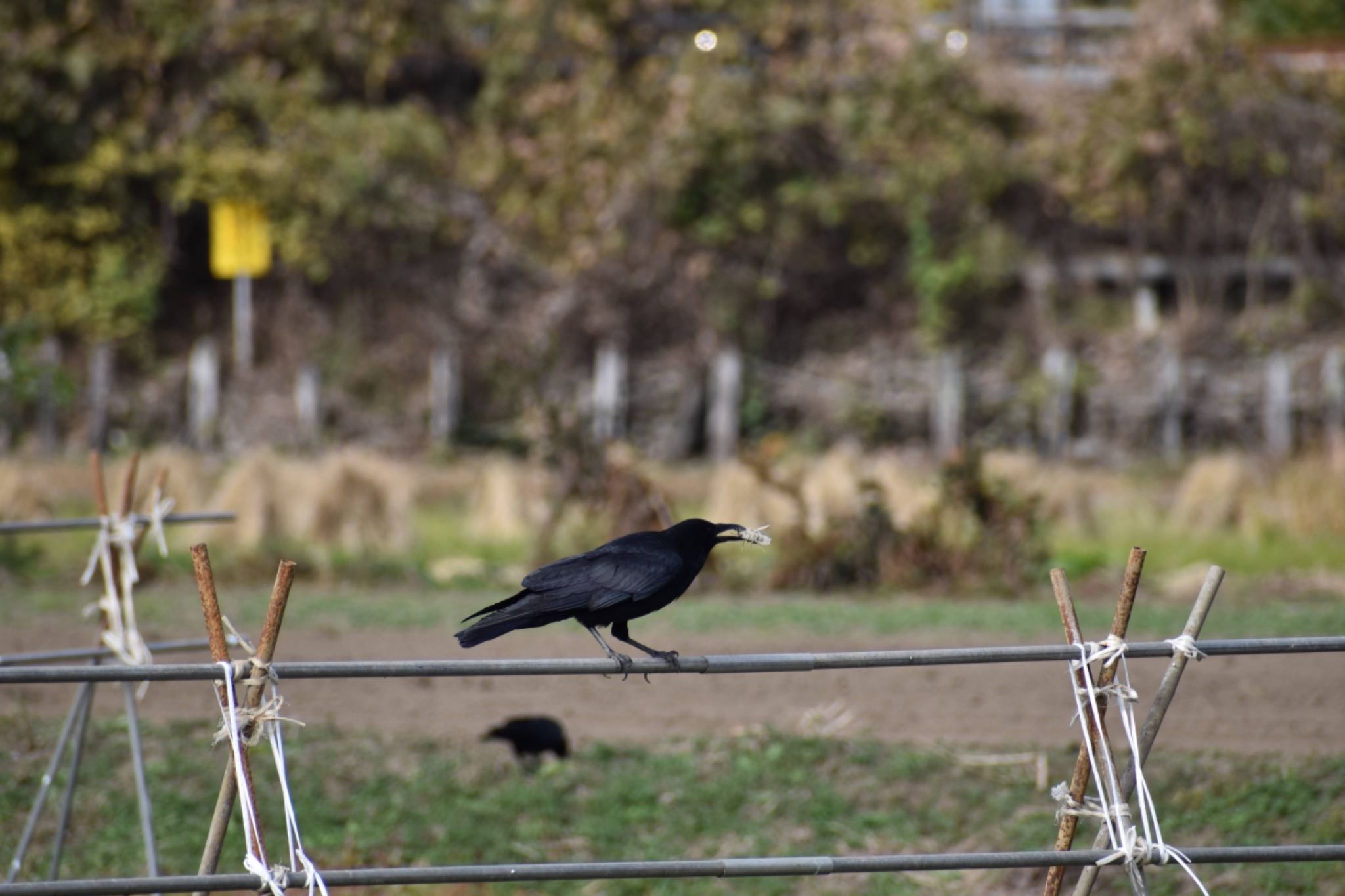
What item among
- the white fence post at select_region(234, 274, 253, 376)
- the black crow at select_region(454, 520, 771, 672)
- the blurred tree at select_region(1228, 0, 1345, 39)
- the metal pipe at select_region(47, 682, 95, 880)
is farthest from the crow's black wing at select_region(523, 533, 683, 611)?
the blurred tree at select_region(1228, 0, 1345, 39)

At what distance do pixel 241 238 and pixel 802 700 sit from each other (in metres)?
13.7

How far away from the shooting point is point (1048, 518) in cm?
1112

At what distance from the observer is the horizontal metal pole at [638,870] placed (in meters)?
3.01

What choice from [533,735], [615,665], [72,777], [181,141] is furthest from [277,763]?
[181,141]

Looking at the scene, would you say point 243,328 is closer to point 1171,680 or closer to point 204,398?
point 204,398

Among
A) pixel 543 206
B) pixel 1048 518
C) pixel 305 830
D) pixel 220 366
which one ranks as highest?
pixel 543 206

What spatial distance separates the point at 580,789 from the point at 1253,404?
13384 millimetres

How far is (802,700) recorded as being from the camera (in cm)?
731

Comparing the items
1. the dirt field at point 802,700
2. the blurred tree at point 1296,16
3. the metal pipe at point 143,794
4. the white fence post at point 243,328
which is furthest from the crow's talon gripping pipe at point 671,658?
the blurred tree at point 1296,16

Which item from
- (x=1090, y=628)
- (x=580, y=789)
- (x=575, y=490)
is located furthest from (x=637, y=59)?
(x=580, y=789)

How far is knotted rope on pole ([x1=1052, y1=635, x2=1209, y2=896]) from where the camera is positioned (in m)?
3.39

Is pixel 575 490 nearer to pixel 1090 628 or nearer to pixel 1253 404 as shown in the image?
pixel 1090 628

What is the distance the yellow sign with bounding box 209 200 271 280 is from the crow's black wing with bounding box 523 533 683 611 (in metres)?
16.5

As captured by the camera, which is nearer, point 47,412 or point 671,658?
point 671,658
